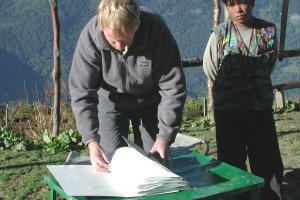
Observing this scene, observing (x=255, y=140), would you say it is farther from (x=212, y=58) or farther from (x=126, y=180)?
(x=126, y=180)

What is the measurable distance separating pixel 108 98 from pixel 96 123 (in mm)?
329

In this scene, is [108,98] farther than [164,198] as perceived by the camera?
Yes

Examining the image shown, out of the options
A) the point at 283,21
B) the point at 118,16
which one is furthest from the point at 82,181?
the point at 283,21

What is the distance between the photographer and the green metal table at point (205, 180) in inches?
105

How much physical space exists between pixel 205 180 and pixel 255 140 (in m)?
0.73

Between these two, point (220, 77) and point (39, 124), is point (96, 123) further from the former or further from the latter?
point (39, 124)

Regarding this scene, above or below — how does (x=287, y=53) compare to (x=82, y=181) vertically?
above

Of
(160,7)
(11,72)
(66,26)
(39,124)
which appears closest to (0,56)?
(11,72)

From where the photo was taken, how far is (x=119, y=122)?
11.0 ft

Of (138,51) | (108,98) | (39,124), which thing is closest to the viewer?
(138,51)

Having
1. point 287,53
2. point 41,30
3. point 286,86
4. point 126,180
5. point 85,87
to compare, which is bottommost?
point 41,30

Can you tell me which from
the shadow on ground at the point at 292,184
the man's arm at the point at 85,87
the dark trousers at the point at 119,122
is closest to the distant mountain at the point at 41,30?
the shadow on ground at the point at 292,184

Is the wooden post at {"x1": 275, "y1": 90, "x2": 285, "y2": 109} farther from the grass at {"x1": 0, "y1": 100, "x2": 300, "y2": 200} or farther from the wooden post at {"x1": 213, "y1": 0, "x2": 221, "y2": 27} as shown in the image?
the wooden post at {"x1": 213, "y1": 0, "x2": 221, "y2": 27}

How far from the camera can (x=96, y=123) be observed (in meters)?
2.99
